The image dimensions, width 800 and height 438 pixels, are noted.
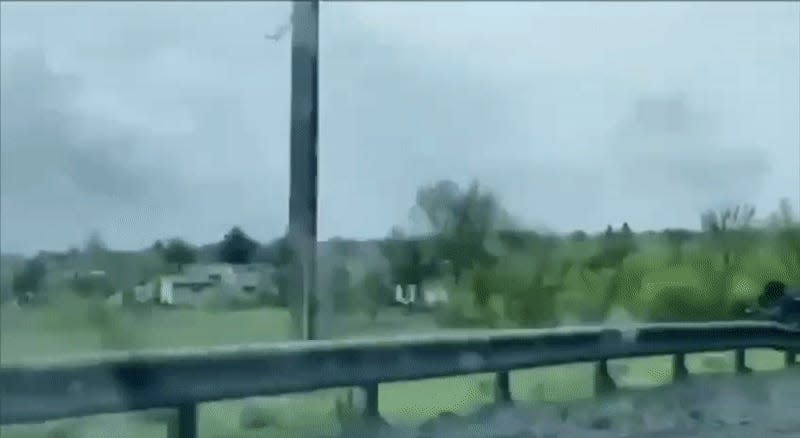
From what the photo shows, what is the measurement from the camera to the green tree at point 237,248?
30.2 ft

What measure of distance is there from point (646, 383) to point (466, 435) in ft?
8.97

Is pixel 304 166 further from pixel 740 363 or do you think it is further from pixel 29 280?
pixel 740 363

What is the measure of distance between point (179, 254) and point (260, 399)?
174 cm

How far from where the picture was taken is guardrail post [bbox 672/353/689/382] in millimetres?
10057

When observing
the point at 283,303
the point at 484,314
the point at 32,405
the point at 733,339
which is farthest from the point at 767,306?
the point at 32,405

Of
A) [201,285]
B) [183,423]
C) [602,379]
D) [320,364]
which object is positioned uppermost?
[201,285]

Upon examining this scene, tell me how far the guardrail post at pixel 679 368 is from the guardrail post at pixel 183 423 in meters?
4.39

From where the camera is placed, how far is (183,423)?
281 inches

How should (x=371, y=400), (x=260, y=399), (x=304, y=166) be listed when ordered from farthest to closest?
(x=304, y=166) < (x=371, y=400) < (x=260, y=399)

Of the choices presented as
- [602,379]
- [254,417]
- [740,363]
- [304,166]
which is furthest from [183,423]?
[740,363]

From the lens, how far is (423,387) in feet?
29.3

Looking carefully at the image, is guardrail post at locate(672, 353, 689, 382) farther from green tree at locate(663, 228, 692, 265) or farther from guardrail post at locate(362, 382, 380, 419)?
guardrail post at locate(362, 382, 380, 419)

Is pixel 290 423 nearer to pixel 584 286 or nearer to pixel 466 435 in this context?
pixel 466 435

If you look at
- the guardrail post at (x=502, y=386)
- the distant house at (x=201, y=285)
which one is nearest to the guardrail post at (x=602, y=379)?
the guardrail post at (x=502, y=386)
